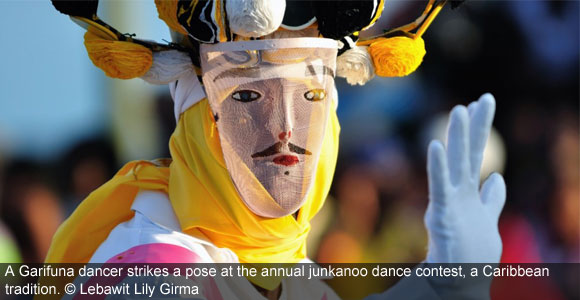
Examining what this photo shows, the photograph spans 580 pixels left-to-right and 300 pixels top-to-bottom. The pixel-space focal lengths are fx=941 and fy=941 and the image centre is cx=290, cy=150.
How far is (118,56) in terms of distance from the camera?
2580mm

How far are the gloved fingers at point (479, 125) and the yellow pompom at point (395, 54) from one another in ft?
2.51

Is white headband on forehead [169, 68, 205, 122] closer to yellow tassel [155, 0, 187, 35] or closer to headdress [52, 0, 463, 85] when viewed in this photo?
headdress [52, 0, 463, 85]

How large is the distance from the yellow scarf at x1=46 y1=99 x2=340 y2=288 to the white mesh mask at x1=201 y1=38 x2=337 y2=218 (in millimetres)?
42

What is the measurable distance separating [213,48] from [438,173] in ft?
2.83

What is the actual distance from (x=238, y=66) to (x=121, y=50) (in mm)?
324

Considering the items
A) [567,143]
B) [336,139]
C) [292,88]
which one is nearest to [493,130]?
[567,143]

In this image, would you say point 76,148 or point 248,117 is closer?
point 248,117

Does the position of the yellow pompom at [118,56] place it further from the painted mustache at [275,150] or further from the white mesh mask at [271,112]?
the painted mustache at [275,150]

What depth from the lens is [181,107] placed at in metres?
2.77

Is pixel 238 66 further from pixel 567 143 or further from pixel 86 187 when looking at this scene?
pixel 567 143

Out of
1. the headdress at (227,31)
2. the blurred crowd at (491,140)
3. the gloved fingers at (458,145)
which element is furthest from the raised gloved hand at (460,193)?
the blurred crowd at (491,140)

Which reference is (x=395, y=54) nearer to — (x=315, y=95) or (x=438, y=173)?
(x=315, y=95)

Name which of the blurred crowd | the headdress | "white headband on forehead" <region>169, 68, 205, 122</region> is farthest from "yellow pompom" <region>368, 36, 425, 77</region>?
the blurred crowd

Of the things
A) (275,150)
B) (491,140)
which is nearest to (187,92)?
(275,150)
